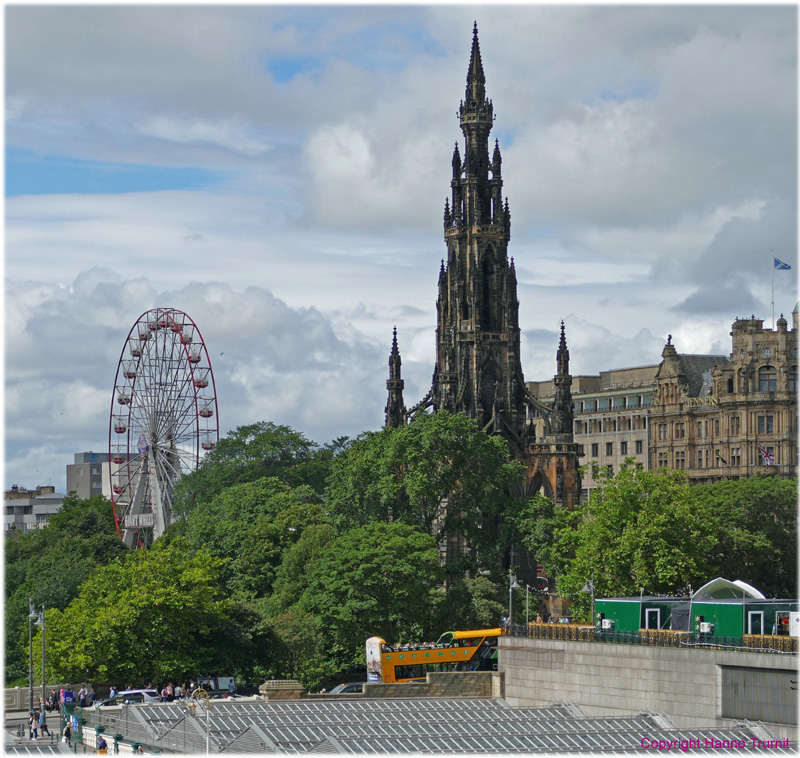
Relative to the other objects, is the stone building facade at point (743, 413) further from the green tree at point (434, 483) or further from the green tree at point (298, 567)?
the green tree at point (298, 567)

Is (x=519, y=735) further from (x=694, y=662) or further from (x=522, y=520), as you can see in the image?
(x=522, y=520)

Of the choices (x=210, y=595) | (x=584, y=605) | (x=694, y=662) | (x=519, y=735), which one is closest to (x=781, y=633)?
(x=694, y=662)

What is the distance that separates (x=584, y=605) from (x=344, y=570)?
16011mm

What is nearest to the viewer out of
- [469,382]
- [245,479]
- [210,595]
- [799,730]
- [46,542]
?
[799,730]

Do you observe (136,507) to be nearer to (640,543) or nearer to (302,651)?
(302,651)

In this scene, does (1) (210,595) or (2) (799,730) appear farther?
(1) (210,595)

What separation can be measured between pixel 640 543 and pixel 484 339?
2161 inches

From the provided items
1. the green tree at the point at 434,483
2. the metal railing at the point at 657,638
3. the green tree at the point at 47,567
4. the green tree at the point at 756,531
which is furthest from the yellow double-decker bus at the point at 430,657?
the green tree at the point at 47,567

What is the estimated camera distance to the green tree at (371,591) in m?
110

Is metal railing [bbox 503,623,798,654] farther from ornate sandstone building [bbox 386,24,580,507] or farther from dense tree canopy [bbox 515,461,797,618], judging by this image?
ornate sandstone building [bbox 386,24,580,507]

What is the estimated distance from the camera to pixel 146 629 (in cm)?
9988

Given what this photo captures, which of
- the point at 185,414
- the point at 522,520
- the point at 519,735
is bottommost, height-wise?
the point at 519,735

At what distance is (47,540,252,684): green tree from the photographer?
98.8 m

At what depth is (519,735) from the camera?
244 ft
